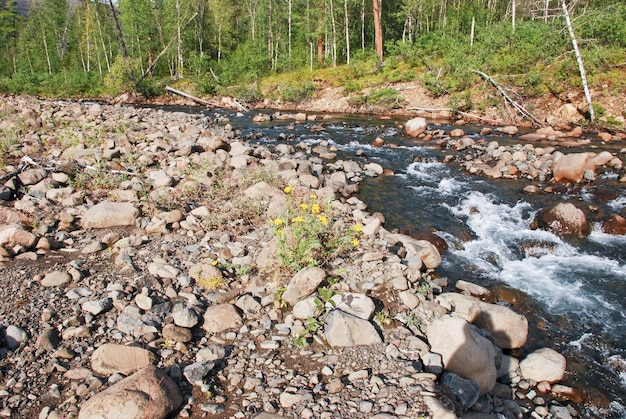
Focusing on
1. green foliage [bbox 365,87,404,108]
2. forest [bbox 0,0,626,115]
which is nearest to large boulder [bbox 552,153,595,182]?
forest [bbox 0,0,626,115]

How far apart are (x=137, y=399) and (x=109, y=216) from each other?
166 inches

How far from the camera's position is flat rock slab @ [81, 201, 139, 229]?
6328 millimetres

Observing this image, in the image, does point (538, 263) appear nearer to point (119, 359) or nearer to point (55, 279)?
point (119, 359)

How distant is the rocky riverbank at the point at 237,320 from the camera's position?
3213 mm

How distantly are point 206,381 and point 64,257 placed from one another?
327cm

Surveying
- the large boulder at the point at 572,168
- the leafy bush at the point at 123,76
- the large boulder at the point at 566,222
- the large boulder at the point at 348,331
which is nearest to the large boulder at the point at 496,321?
the large boulder at the point at 348,331

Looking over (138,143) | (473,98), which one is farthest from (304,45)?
(138,143)

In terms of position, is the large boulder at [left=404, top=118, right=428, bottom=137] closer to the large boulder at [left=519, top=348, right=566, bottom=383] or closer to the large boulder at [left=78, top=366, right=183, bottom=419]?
the large boulder at [left=519, top=348, right=566, bottom=383]

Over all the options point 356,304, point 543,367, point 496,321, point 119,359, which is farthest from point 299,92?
point 119,359

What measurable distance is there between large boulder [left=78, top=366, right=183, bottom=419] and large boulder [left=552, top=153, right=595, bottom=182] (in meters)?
11.0

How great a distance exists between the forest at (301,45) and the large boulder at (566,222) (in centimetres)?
1400

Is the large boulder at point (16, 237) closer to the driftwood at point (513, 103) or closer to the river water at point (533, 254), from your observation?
the river water at point (533, 254)

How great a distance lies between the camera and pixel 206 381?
3.41 m

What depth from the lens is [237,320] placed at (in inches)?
165
